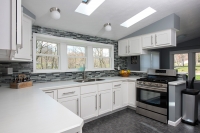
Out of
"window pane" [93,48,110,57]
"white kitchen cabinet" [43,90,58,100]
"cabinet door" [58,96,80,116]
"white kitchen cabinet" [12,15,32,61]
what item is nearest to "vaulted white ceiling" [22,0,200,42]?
"white kitchen cabinet" [12,15,32,61]

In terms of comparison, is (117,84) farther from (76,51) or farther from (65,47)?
(65,47)

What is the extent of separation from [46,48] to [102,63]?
5.72 ft

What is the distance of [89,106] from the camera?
2.57 meters

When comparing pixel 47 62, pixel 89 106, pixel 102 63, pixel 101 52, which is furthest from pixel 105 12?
pixel 89 106

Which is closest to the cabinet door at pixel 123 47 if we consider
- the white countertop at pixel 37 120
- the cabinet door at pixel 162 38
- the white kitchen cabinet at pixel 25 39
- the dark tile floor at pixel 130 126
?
the cabinet door at pixel 162 38

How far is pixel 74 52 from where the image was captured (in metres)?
3.16

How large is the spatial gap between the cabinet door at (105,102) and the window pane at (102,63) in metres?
1.02

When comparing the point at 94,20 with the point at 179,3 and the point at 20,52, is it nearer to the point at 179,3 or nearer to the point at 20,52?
the point at 20,52

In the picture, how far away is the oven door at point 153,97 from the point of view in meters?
2.49

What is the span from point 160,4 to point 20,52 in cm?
284

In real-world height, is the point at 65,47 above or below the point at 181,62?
above

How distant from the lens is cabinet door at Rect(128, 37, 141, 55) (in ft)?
11.0

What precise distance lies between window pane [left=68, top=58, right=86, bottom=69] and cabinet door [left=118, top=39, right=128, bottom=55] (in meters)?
1.33

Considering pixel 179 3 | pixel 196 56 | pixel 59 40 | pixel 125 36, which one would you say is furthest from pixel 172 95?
pixel 196 56
